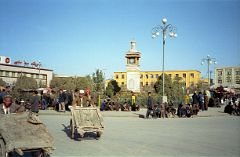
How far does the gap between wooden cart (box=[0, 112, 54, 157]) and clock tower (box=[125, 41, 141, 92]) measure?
1401 inches

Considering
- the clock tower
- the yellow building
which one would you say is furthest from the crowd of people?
the yellow building

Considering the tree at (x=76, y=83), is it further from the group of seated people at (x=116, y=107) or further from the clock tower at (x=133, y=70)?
the group of seated people at (x=116, y=107)

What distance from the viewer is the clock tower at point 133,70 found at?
140 ft

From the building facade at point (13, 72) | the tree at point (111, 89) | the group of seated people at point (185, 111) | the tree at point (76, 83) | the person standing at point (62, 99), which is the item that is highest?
the building facade at point (13, 72)

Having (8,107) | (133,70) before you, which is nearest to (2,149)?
(8,107)

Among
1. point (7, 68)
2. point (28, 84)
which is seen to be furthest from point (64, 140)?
point (7, 68)

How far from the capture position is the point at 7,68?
96688 mm

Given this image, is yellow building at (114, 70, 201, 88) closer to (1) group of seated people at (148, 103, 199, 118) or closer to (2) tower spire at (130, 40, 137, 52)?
(2) tower spire at (130, 40, 137, 52)

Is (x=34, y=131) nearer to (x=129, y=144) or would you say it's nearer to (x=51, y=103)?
(x=129, y=144)

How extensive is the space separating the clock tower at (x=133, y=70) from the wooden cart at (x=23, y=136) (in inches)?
1401

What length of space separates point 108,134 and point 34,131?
19.9ft

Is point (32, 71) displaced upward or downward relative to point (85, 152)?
upward

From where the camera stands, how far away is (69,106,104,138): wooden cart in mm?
10969

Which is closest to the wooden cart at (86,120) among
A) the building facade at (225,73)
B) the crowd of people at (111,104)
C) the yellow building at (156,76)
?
the crowd of people at (111,104)
